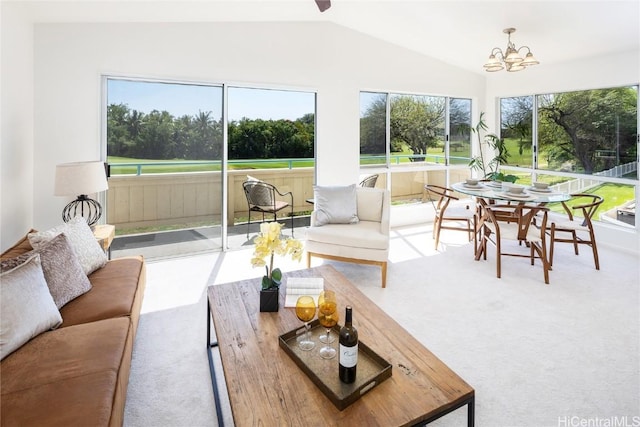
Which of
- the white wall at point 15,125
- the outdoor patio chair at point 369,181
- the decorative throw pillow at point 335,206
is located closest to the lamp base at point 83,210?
the white wall at point 15,125

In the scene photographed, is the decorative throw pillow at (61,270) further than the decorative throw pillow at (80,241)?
No

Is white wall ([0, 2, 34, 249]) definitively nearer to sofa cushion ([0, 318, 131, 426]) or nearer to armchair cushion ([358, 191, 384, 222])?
sofa cushion ([0, 318, 131, 426])

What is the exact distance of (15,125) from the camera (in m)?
3.17

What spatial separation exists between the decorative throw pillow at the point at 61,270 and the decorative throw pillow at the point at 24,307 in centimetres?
17

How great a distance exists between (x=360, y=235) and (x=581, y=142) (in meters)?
3.99

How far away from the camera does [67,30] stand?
143 inches

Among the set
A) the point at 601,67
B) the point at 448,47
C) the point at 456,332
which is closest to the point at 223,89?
the point at 448,47

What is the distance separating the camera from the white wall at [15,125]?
9.68 ft

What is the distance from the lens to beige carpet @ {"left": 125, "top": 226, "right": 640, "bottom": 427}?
192cm

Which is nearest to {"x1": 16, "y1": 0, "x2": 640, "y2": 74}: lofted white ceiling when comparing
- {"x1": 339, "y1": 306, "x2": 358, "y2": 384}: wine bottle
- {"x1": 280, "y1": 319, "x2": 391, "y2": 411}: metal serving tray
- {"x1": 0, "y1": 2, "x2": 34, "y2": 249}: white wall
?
{"x1": 0, "y1": 2, "x2": 34, "y2": 249}: white wall

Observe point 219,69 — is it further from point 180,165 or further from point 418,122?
point 418,122

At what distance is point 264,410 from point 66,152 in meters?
3.66

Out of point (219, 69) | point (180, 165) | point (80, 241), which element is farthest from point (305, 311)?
point (219, 69)
